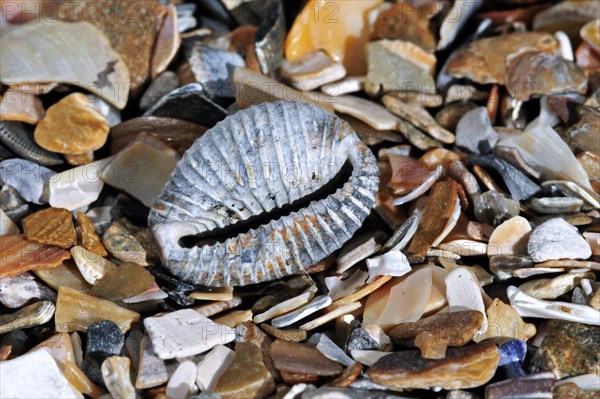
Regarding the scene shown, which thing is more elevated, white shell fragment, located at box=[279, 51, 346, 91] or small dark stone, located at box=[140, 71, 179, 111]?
white shell fragment, located at box=[279, 51, 346, 91]

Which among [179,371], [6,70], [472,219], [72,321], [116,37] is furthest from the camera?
[116,37]

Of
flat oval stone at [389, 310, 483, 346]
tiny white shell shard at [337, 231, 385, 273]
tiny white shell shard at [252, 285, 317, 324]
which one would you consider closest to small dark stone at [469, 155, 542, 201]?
tiny white shell shard at [337, 231, 385, 273]

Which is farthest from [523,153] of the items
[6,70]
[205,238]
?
[6,70]

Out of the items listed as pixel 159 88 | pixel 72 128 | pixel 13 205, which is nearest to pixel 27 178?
pixel 13 205

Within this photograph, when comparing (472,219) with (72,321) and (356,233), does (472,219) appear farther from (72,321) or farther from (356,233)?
(72,321)

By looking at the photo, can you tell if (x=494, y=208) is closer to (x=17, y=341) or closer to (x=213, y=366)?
(x=213, y=366)

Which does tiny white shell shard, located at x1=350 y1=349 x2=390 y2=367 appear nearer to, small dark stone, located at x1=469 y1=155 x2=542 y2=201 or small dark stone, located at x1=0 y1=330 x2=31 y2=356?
small dark stone, located at x1=469 y1=155 x2=542 y2=201

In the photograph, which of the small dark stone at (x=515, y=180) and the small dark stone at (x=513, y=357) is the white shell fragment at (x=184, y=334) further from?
the small dark stone at (x=515, y=180)
